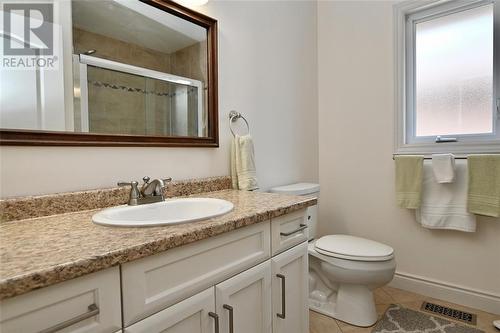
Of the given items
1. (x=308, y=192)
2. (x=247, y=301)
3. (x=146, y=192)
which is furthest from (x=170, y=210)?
(x=308, y=192)

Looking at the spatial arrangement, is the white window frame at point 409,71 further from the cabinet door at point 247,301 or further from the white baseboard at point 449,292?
the cabinet door at point 247,301

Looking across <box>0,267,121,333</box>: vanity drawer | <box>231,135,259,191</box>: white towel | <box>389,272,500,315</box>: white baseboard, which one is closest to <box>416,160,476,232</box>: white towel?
<box>389,272,500,315</box>: white baseboard

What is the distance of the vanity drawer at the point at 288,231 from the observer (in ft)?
3.43

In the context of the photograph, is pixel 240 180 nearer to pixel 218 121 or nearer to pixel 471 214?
pixel 218 121

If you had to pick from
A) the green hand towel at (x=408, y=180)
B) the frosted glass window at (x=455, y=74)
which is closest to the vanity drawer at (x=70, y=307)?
the green hand towel at (x=408, y=180)

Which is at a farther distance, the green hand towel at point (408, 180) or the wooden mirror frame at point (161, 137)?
the green hand towel at point (408, 180)

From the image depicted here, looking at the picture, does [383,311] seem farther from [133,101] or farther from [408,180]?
[133,101]

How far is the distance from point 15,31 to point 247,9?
1198mm

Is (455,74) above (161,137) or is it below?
above

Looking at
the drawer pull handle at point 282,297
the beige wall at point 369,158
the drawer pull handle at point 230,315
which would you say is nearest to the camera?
the drawer pull handle at point 230,315

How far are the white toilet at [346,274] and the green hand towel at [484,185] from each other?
1.83 feet

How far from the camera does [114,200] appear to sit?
1073 mm

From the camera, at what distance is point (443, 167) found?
5.47 feet

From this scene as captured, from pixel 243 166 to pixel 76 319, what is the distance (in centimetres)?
103
